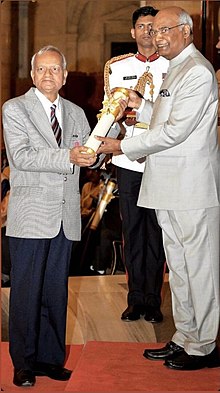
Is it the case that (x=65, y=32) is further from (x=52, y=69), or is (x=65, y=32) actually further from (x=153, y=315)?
(x=52, y=69)

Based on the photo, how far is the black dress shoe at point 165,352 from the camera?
4086 mm

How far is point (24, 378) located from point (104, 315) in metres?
1.25

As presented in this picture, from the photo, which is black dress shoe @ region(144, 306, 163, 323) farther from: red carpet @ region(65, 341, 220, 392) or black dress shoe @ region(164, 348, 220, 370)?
black dress shoe @ region(164, 348, 220, 370)

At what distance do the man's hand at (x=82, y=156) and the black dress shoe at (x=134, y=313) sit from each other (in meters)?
1.31

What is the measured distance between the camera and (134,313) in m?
4.95

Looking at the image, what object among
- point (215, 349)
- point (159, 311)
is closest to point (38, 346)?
point (215, 349)

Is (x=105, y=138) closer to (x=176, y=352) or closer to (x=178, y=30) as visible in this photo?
(x=178, y=30)

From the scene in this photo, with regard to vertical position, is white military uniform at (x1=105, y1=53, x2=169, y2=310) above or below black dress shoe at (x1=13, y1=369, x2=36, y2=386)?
above

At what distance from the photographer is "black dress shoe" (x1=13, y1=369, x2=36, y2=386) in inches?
155

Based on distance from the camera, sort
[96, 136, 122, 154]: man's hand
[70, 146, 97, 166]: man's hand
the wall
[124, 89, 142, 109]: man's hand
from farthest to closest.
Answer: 1. the wall
2. [124, 89, 142, 109]: man's hand
3. [96, 136, 122, 154]: man's hand
4. [70, 146, 97, 166]: man's hand

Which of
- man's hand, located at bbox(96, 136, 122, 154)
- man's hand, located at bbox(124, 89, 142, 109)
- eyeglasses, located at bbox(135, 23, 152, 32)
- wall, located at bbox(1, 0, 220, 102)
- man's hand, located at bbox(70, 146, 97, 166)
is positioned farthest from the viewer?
wall, located at bbox(1, 0, 220, 102)

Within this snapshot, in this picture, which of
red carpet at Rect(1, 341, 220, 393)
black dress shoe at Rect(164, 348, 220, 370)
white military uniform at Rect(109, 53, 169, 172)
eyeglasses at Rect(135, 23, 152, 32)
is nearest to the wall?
white military uniform at Rect(109, 53, 169, 172)

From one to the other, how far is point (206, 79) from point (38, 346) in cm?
123

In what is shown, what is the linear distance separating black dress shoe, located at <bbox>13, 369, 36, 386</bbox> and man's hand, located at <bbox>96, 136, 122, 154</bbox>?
88 cm
